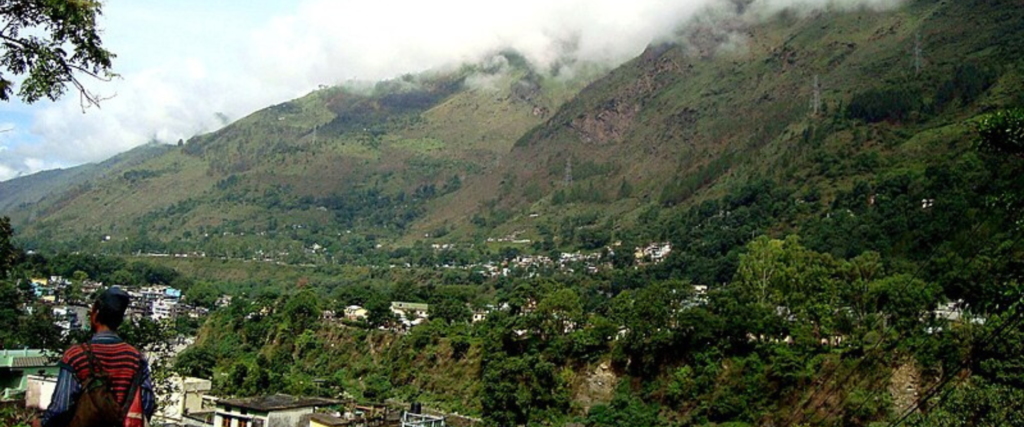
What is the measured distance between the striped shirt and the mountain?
47.8m

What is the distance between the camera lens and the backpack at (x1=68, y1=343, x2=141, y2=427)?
9.96ft

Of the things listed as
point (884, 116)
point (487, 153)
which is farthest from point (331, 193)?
point (884, 116)

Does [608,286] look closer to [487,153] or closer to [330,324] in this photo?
[330,324]

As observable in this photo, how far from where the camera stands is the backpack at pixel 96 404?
304cm

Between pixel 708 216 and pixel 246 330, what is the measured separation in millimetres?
45982

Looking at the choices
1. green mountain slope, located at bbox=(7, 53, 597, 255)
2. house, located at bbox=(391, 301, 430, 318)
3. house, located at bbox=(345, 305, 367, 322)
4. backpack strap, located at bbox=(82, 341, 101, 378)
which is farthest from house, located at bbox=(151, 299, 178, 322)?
backpack strap, located at bbox=(82, 341, 101, 378)

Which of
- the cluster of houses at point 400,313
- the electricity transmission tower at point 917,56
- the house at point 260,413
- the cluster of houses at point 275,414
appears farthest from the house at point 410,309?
the electricity transmission tower at point 917,56

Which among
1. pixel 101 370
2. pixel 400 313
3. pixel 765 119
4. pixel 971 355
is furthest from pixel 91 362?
pixel 765 119

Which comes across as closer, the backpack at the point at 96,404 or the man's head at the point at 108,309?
the backpack at the point at 96,404

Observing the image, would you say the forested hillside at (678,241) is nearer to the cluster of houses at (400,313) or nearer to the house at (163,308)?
the cluster of houses at (400,313)

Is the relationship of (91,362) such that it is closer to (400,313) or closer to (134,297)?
(400,313)

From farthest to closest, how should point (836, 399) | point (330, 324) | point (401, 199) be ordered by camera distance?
point (401, 199) < point (330, 324) < point (836, 399)

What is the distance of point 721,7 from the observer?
155500 millimetres

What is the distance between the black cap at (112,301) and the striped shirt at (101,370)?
11 cm
